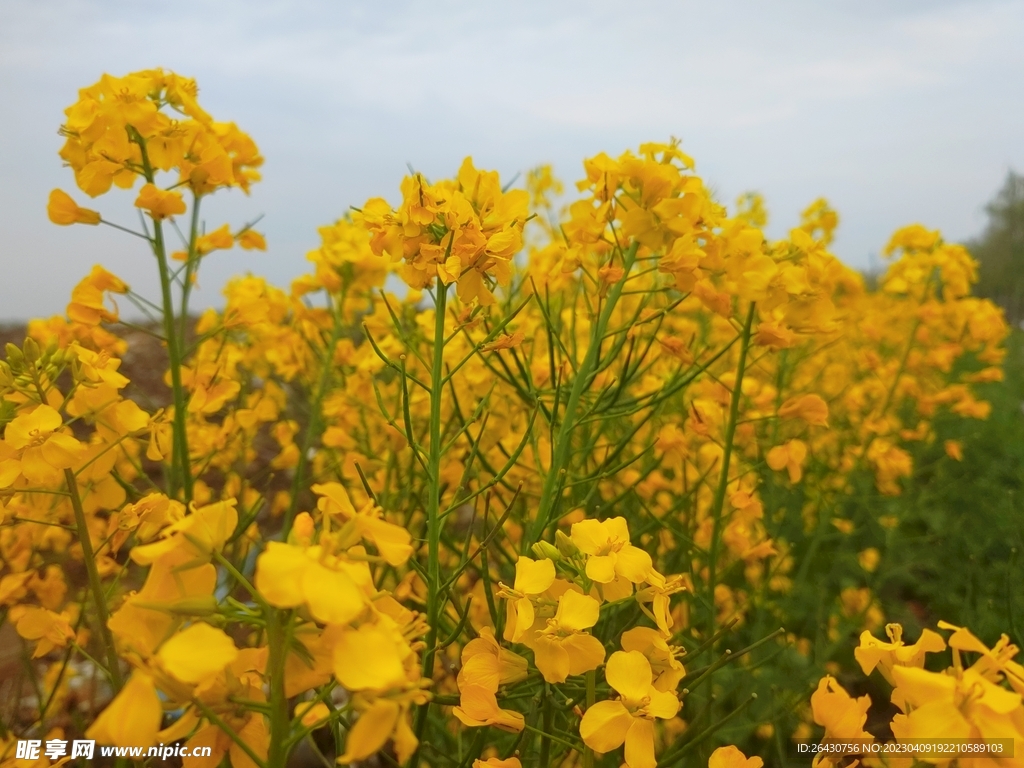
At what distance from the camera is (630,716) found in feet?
1.83

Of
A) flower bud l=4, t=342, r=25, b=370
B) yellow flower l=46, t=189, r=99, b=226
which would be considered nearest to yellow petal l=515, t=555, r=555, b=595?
flower bud l=4, t=342, r=25, b=370

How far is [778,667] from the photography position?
66.2 inches

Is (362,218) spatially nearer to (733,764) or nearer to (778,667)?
(733,764)

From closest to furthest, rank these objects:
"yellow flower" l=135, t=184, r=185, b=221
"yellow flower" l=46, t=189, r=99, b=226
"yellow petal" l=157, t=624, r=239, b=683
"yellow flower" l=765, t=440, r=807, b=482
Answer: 1. "yellow petal" l=157, t=624, r=239, b=683
2. "yellow flower" l=135, t=184, r=185, b=221
3. "yellow flower" l=46, t=189, r=99, b=226
4. "yellow flower" l=765, t=440, r=807, b=482

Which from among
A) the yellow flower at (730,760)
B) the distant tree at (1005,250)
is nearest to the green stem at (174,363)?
the yellow flower at (730,760)

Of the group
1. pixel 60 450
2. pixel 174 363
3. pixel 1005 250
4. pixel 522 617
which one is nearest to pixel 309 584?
pixel 522 617

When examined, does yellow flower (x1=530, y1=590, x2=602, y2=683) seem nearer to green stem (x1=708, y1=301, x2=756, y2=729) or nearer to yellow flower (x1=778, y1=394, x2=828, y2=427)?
A: green stem (x1=708, y1=301, x2=756, y2=729)

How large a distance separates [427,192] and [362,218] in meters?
0.10

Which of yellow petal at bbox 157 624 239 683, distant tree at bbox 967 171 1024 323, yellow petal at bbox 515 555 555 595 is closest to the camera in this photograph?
yellow petal at bbox 157 624 239 683

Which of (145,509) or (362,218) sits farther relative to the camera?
(362,218)

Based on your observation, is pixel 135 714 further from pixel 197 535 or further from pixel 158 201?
pixel 158 201

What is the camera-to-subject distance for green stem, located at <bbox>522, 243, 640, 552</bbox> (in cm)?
87

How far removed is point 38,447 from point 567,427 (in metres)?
0.63

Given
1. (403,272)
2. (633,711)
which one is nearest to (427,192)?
(403,272)
